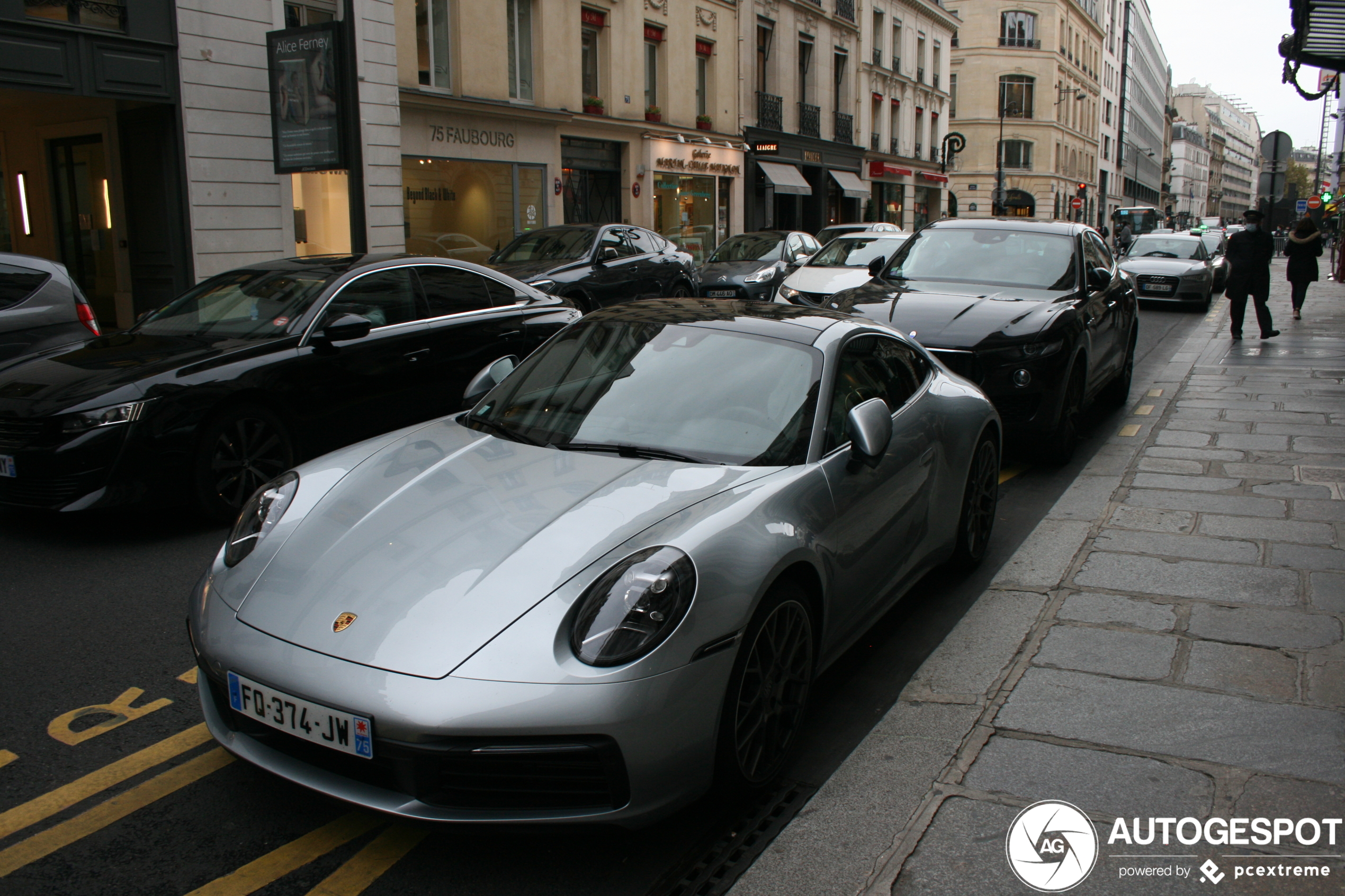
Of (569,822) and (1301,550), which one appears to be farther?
(1301,550)

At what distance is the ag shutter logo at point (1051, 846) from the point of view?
8.39 feet

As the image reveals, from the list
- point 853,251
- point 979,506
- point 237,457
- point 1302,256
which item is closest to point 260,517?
point 237,457

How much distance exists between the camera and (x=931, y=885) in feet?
8.23

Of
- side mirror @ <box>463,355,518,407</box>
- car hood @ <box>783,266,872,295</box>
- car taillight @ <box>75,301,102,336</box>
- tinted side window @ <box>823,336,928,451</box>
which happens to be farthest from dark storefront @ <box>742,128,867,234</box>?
side mirror @ <box>463,355,518,407</box>

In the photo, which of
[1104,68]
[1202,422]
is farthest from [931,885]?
[1104,68]

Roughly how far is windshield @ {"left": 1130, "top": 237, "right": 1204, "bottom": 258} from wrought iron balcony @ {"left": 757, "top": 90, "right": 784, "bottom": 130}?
39.7ft

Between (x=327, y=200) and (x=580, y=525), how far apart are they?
1542 centimetres

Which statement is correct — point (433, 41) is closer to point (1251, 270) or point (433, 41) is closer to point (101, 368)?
point (1251, 270)

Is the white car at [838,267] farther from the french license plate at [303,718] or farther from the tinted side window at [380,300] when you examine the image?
the french license plate at [303,718]

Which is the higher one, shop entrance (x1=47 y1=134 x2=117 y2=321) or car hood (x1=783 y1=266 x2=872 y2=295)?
shop entrance (x1=47 y1=134 x2=117 y2=321)

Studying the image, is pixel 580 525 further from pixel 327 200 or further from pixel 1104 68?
pixel 1104 68

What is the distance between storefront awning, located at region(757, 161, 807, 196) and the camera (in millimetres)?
30203

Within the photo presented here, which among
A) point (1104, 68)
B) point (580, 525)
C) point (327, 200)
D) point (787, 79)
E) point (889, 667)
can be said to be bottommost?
point (889, 667)

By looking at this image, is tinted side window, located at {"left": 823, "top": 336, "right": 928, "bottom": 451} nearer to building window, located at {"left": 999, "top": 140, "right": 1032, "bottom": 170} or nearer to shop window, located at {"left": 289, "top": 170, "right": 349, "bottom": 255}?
shop window, located at {"left": 289, "top": 170, "right": 349, "bottom": 255}
